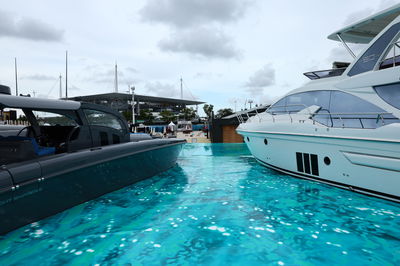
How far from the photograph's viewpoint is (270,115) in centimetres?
775

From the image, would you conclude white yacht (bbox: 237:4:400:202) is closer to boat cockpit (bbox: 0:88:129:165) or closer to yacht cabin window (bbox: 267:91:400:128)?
yacht cabin window (bbox: 267:91:400:128)

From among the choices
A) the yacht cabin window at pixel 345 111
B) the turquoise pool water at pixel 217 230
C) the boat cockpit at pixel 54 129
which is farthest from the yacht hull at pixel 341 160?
the boat cockpit at pixel 54 129

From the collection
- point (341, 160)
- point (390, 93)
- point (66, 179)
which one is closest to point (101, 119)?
point (66, 179)

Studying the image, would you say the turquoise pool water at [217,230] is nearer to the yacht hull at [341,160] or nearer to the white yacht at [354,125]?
the yacht hull at [341,160]

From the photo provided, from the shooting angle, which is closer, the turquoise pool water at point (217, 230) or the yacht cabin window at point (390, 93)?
the turquoise pool water at point (217, 230)

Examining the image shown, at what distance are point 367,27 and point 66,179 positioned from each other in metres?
7.48

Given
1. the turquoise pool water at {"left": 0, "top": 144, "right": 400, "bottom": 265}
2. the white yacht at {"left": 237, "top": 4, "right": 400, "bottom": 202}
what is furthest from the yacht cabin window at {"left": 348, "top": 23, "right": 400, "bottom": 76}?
the turquoise pool water at {"left": 0, "top": 144, "right": 400, "bottom": 265}

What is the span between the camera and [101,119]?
5.11 meters

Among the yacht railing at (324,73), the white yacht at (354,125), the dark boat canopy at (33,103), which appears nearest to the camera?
the dark boat canopy at (33,103)

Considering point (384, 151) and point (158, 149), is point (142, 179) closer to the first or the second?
point (158, 149)

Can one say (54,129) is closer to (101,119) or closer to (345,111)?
(101,119)

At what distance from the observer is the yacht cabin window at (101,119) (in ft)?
15.7

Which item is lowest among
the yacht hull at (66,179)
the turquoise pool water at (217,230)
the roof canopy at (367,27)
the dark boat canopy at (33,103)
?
the turquoise pool water at (217,230)

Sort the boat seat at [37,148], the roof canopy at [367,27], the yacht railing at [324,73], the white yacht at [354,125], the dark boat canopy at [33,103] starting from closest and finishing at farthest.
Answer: the dark boat canopy at [33,103], the boat seat at [37,148], the white yacht at [354,125], the roof canopy at [367,27], the yacht railing at [324,73]
